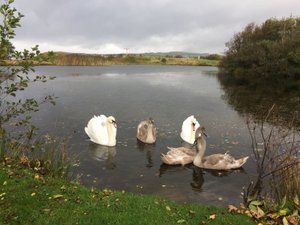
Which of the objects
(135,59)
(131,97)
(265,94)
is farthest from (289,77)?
(135,59)

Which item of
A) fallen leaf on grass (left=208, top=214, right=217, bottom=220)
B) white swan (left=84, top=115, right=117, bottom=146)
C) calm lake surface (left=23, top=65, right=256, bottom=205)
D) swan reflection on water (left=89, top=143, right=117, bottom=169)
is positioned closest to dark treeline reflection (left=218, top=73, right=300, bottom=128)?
calm lake surface (left=23, top=65, right=256, bottom=205)

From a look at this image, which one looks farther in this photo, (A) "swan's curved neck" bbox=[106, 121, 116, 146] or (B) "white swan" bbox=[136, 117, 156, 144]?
(B) "white swan" bbox=[136, 117, 156, 144]

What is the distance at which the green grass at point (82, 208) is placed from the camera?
22.0ft

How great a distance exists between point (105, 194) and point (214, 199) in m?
3.74

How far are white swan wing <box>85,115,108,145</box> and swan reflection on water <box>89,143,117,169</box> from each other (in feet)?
Result: 0.91

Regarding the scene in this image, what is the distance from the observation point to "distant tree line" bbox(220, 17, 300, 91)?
47.3 m

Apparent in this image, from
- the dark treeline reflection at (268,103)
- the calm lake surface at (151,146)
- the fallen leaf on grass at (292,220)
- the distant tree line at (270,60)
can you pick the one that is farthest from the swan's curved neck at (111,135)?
the distant tree line at (270,60)

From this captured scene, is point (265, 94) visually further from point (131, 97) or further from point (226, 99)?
point (131, 97)

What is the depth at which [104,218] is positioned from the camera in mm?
6695

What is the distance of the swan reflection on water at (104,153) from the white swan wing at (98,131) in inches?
10.9

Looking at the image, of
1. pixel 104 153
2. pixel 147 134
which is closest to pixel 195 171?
pixel 147 134

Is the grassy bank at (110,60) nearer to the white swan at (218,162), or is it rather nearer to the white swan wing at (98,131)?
the white swan wing at (98,131)

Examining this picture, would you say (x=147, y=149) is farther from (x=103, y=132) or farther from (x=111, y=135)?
(x=103, y=132)

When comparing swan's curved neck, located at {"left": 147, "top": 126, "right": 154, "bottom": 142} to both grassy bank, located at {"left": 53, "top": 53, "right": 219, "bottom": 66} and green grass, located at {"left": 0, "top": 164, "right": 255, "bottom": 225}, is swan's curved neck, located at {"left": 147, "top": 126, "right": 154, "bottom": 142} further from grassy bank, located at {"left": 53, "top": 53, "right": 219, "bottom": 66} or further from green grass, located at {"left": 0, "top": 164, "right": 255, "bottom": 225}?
grassy bank, located at {"left": 53, "top": 53, "right": 219, "bottom": 66}
